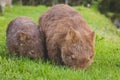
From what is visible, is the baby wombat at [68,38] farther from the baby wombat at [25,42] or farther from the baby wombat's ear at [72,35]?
the baby wombat at [25,42]

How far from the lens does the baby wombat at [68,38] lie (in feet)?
27.0

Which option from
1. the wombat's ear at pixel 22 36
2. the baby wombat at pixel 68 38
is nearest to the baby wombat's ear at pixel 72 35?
the baby wombat at pixel 68 38

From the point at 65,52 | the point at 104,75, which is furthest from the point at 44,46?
the point at 104,75

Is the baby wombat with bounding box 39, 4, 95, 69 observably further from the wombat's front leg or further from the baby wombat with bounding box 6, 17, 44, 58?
the baby wombat with bounding box 6, 17, 44, 58

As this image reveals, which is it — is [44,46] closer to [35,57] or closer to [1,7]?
[35,57]

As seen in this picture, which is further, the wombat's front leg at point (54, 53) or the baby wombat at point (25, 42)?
the baby wombat at point (25, 42)

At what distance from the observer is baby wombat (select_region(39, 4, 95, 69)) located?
8219 millimetres

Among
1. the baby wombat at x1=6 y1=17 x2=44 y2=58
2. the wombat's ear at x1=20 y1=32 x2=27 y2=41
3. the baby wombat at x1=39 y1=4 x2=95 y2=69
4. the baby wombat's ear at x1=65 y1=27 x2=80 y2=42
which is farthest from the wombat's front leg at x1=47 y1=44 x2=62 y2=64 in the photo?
the wombat's ear at x1=20 y1=32 x2=27 y2=41

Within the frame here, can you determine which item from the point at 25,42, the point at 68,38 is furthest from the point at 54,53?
the point at 25,42

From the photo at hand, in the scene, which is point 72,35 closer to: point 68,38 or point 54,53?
point 68,38

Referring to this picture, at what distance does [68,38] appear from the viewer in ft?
27.4

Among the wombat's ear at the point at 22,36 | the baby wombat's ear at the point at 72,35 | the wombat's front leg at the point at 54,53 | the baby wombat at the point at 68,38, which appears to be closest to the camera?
the baby wombat at the point at 68,38

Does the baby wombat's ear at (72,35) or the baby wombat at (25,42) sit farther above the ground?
the baby wombat's ear at (72,35)

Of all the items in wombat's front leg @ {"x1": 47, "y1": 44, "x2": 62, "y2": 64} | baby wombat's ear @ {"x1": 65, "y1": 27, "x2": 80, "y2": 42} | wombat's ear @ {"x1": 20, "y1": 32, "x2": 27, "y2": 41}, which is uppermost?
baby wombat's ear @ {"x1": 65, "y1": 27, "x2": 80, "y2": 42}
